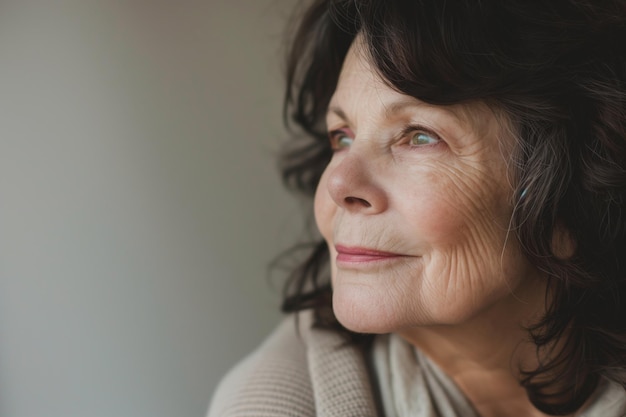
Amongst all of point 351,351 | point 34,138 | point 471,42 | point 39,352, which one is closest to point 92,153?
point 34,138

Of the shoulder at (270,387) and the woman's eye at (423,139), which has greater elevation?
the woman's eye at (423,139)

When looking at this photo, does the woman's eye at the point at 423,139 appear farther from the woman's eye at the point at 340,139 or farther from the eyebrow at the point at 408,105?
the woman's eye at the point at 340,139

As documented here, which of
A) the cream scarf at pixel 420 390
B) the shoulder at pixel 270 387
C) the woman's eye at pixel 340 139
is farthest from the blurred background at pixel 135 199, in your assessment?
the cream scarf at pixel 420 390

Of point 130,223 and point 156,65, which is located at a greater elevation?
point 156,65

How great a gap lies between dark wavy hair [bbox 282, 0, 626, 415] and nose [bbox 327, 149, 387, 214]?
0.16 metres

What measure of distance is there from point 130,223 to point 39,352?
16.2 inches

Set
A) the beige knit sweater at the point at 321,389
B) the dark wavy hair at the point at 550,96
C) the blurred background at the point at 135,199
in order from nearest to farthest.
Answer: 1. the dark wavy hair at the point at 550,96
2. the beige knit sweater at the point at 321,389
3. the blurred background at the point at 135,199

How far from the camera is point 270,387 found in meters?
1.33

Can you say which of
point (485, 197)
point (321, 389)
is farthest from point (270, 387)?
point (485, 197)

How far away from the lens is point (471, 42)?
1071 millimetres

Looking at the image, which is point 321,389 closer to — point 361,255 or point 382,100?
point 361,255

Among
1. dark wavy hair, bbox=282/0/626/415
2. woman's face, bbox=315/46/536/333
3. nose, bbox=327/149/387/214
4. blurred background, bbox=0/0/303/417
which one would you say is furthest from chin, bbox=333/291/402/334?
blurred background, bbox=0/0/303/417

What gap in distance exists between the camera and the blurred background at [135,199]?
1.58 m

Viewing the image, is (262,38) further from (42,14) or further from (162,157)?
(42,14)
